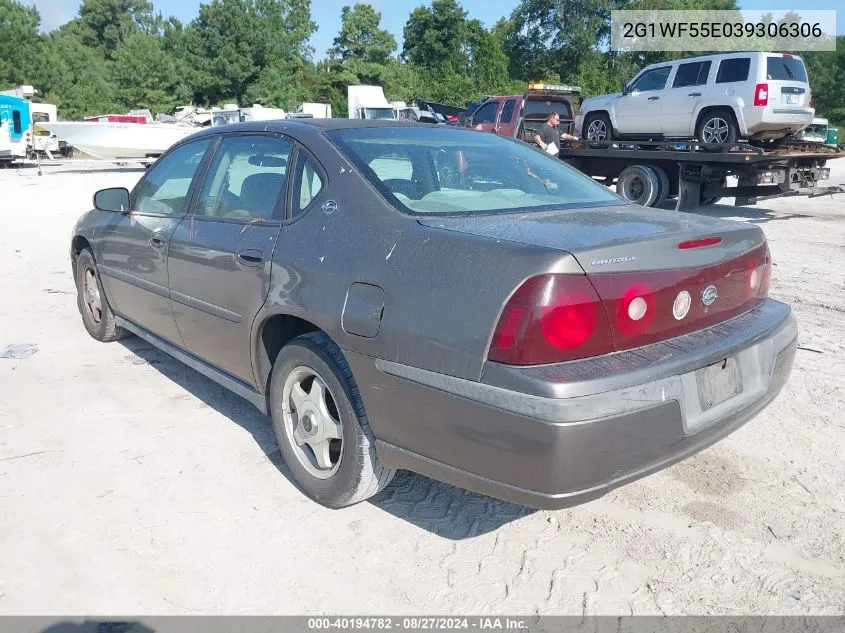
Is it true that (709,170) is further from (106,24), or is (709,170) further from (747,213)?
(106,24)

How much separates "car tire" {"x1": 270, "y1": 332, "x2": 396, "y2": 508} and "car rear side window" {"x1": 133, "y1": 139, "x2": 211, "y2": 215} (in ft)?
4.55

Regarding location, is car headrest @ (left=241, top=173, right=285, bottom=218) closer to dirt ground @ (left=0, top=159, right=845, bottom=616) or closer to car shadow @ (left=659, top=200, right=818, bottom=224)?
dirt ground @ (left=0, top=159, right=845, bottom=616)

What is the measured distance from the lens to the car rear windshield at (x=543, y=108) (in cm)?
1528

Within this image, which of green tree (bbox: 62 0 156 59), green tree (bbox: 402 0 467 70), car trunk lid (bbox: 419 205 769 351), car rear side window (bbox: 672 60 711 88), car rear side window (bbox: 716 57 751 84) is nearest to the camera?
car trunk lid (bbox: 419 205 769 351)

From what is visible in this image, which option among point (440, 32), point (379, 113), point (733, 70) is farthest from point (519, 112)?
point (440, 32)

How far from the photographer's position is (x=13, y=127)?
86.7ft

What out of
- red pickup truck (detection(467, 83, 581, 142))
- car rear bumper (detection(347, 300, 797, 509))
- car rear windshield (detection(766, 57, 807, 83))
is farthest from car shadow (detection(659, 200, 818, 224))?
car rear bumper (detection(347, 300, 797, 509))

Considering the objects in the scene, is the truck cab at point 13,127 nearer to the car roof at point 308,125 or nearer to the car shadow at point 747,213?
the car shadow at point 747,213

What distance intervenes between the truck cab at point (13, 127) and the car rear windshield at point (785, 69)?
25390mm

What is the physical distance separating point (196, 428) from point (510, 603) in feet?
6.87

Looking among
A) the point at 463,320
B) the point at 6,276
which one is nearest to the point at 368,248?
the point at 463,320

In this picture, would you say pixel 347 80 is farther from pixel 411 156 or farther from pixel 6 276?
pixel 411 156

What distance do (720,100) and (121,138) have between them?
19.8 meters

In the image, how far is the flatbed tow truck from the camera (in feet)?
35.6
